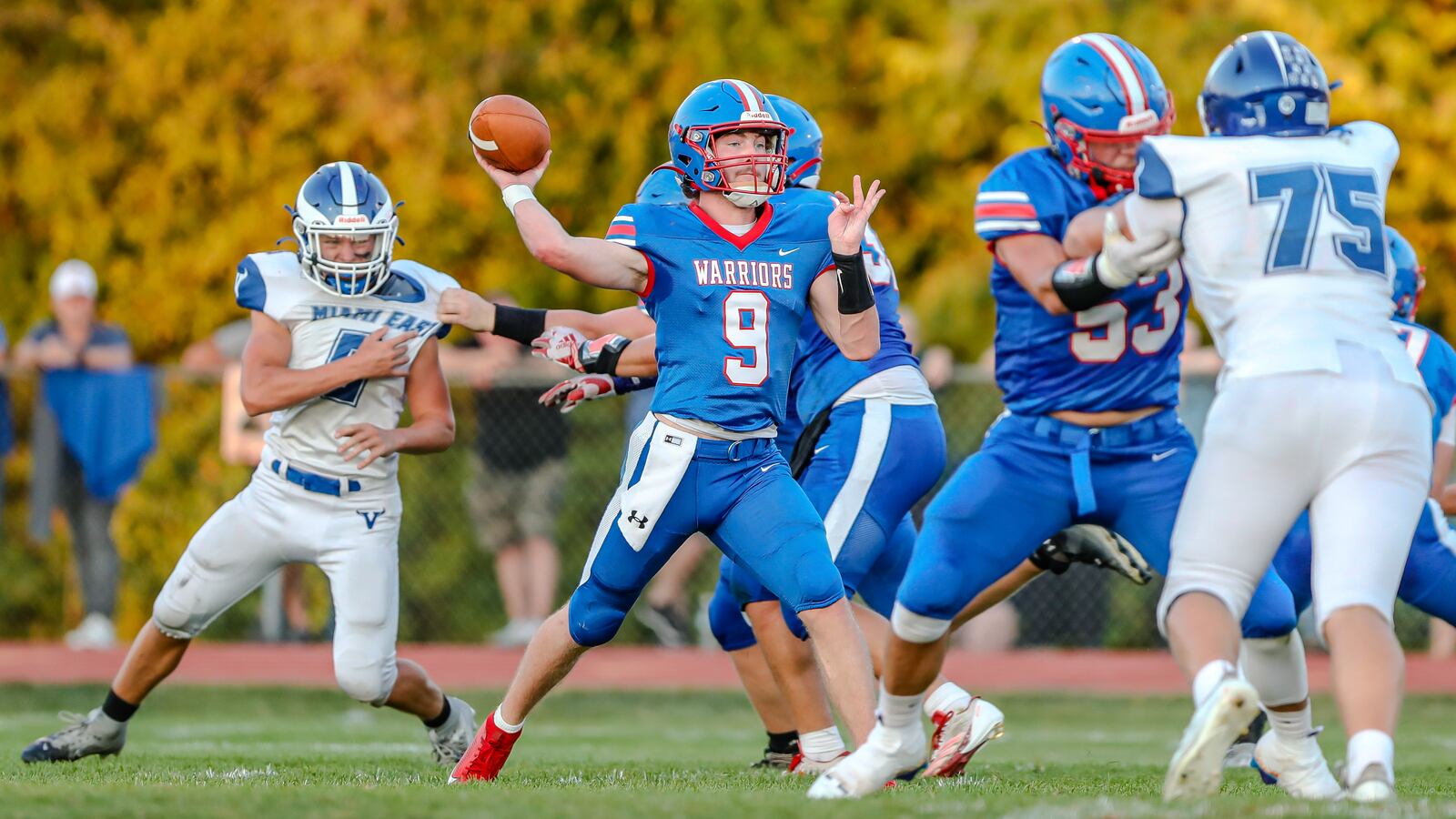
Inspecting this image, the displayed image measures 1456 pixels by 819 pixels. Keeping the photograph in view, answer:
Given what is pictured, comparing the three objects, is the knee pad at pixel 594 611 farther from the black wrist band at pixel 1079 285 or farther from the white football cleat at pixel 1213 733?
the white football cleat at pixel 1213 733

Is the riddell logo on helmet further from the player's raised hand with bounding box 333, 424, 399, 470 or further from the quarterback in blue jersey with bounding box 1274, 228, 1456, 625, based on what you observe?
the player's raised hand with bounding box 333, 424, 399, 470

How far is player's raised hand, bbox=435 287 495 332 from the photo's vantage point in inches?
205

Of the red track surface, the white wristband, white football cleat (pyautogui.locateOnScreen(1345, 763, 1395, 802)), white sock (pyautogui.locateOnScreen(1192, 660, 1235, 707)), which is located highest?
the white wristband

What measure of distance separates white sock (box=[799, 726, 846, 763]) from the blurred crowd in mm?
5154

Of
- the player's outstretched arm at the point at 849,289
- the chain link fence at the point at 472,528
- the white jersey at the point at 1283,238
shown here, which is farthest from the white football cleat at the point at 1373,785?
the chain link fence at the point at 472,528

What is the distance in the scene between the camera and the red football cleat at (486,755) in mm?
5270

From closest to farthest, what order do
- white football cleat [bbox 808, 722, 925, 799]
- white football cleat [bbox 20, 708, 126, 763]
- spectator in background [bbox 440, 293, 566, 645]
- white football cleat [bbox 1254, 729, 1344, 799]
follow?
white football cleat [bbox 808, 722, 925, 799]
white football cleat [bbox 1254, 729, 1344, 799]
white football cleat [bbox 20, 708, 126, 763]
spectator in background [bbox 440, 293, 566, 645]

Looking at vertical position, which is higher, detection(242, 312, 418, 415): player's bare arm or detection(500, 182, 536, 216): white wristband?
detection(500, 182, 536, 216): white wristband

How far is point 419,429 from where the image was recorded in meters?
6.06

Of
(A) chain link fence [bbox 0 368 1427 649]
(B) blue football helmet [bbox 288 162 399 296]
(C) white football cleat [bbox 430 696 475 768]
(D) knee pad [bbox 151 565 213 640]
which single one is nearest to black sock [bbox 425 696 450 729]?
(C) white football cleat [bbox 430 696 475 768]

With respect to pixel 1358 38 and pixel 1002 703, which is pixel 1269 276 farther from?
pixel 1358 38

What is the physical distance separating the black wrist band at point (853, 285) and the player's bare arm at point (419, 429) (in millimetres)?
1586

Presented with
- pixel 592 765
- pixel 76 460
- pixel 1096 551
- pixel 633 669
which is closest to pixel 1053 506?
pixel 1096 551

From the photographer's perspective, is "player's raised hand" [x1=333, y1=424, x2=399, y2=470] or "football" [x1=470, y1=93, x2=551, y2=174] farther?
"player's raised hand" [x1=333, y1=424, x2=399, y2=470]
